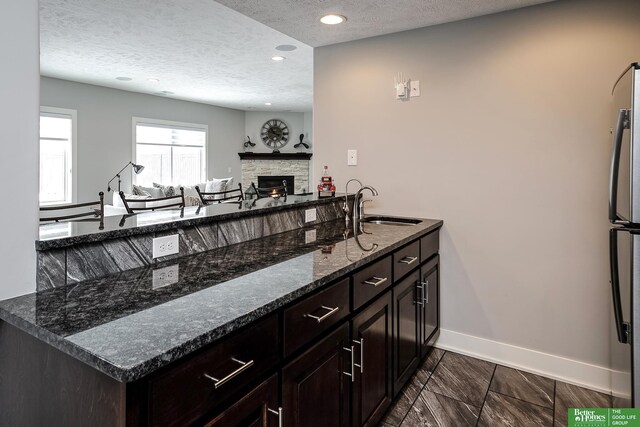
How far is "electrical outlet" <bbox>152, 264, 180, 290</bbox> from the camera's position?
128 cm

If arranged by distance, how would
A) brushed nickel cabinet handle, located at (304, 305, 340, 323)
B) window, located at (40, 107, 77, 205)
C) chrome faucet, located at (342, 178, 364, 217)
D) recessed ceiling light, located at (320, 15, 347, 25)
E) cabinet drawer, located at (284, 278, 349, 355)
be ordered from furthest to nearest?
1. window, located at (40, 107, 77, 205)
2. chrome faucet, located at (342, 178, 364, 217)
3. recessed ceiling light, located at (320, 15, 347, 25)
4. brushed nickel cabinet handle, located at (304, 305, 340, 323)
5. cabinet drawer, located at (284, 278, 349, 355)

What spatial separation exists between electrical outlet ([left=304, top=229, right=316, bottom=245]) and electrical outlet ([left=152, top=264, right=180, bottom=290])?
2.33 feet

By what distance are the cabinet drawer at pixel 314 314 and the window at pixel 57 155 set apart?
6.10 m

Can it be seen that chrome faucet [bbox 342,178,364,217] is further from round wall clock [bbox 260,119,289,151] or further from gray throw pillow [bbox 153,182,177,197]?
round wall clock [bbox 260,119,289,151]

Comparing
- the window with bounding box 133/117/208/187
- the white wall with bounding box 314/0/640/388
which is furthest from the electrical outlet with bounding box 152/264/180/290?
the window with bounding box 133/117/208/187

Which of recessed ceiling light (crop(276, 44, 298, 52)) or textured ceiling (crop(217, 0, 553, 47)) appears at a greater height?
recessed ceiling light (crop(276, 44, 298, 52))

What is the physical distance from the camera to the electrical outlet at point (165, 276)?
1279 millimetres

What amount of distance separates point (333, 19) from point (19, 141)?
2031mm

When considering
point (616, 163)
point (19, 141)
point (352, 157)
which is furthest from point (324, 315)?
point (352, 157)

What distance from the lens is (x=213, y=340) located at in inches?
36.7

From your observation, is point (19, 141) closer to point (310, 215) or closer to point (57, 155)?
point (310, 215)

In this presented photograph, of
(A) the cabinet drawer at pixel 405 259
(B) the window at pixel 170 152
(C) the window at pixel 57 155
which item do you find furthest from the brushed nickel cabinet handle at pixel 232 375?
(B) the window at pixel 170 152

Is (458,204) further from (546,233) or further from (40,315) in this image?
Answer: (40,315)

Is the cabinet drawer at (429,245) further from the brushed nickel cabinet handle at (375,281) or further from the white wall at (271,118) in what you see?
the white wall at (271,118)
